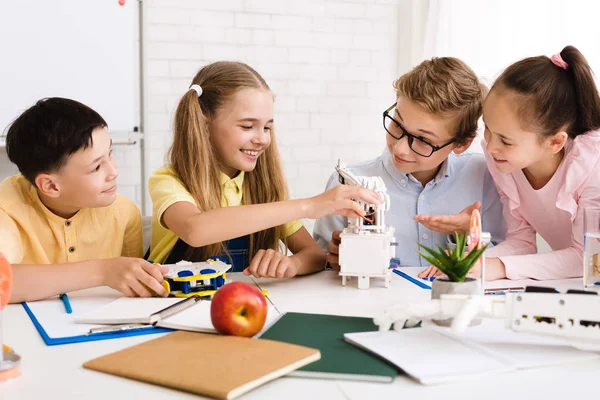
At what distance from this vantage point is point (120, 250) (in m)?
2.00

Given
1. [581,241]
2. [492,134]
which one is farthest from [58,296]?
[581,241]

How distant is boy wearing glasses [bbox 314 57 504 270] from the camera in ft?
6.43

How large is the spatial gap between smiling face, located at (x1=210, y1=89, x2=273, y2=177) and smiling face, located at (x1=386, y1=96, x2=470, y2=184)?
1.31ft

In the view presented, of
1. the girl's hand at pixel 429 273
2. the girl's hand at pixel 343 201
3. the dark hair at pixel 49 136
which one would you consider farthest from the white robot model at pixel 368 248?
the dark hair at pixel 49 136

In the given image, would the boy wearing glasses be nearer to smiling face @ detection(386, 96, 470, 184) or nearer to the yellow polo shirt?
smiling face @ detection(386, 96, 470, 184)

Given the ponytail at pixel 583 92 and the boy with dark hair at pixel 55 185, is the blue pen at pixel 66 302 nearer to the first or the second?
the boy with dark hair at pixel 55 185

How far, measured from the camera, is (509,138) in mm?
1766

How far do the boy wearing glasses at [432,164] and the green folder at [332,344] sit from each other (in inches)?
22.2

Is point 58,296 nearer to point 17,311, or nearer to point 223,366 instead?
point 17,311

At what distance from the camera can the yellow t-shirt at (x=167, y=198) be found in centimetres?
181

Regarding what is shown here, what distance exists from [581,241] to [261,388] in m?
1.20

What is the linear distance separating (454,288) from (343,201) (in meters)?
0.44

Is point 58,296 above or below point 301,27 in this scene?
below

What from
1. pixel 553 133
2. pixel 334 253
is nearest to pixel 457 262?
pixel 334 253
